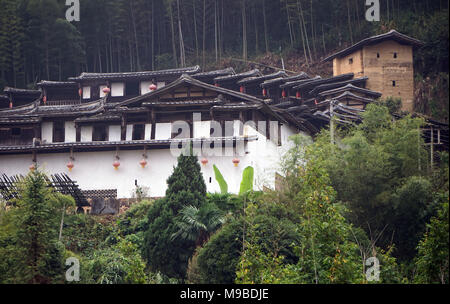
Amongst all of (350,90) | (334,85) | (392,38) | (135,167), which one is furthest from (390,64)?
(135,167)

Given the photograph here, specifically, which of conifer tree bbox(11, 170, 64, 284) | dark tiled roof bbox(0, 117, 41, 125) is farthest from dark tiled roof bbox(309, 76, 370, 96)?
conifer tree bbox(11, 170, 64, 284)

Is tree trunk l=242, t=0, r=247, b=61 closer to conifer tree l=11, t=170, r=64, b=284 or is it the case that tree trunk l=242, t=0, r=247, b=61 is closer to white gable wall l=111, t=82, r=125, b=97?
white gable wall l=111, t=82, r=125, b=97

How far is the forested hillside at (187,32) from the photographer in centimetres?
4528

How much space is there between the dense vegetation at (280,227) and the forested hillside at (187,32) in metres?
21.1

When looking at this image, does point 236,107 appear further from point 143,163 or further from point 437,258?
point 437,258

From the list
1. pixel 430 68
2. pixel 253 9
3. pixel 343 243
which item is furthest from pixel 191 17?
pixel 343 243

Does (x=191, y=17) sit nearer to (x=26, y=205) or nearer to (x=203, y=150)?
(x=203, y=150)

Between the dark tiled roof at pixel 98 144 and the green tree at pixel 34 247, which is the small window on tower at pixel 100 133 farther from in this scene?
the green tree at pixel 34 247

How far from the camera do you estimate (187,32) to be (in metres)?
53.8

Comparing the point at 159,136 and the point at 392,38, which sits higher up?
the point at 392,38

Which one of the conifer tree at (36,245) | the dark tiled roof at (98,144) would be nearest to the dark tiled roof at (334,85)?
the dark tiled roof at (98,144)

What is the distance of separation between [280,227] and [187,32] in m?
38.5

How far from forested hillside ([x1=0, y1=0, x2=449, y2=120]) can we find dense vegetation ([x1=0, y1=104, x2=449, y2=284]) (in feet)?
69.1
